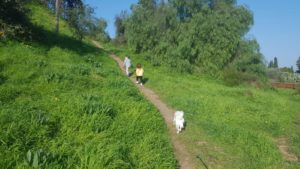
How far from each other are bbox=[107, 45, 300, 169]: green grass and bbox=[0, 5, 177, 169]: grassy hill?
1.39 meters

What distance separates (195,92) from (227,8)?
12.2m

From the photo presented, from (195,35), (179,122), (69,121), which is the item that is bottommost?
(179,122)

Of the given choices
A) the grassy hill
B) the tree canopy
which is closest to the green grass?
the grassy hill

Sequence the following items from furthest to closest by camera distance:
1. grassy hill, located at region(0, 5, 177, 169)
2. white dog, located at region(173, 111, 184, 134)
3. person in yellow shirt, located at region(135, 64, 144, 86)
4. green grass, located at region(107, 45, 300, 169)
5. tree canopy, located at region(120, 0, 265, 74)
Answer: tree canopy, located at region(120, 0, 265, 74) < person in yellow shirt, located at region(135, 64, 144, 86) < white dog, located at region(173, 111, 184, 134) < green grass, located at region(107, 45, 300, 169) < grassy hill, located at region(0, 5, 177, 169)

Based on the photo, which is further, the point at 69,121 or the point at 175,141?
the point at 175,141

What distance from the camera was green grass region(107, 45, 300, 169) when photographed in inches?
389

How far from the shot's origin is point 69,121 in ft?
27.7

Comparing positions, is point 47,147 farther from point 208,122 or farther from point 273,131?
point 273,131

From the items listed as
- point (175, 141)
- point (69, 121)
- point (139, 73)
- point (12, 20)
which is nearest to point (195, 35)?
point (139, 73)

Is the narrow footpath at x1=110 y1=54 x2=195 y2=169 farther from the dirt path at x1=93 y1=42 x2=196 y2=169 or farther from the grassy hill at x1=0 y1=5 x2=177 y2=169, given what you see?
the grassy hill at x1=0 y1=5 x2=177 y2=169

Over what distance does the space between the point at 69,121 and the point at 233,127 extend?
6448 millimetres

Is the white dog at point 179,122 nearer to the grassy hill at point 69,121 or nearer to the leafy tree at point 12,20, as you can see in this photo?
the grassy hill at point 69,121

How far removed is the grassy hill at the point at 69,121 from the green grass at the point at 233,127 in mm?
1388

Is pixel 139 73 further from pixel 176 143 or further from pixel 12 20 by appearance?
pixel 176 143
